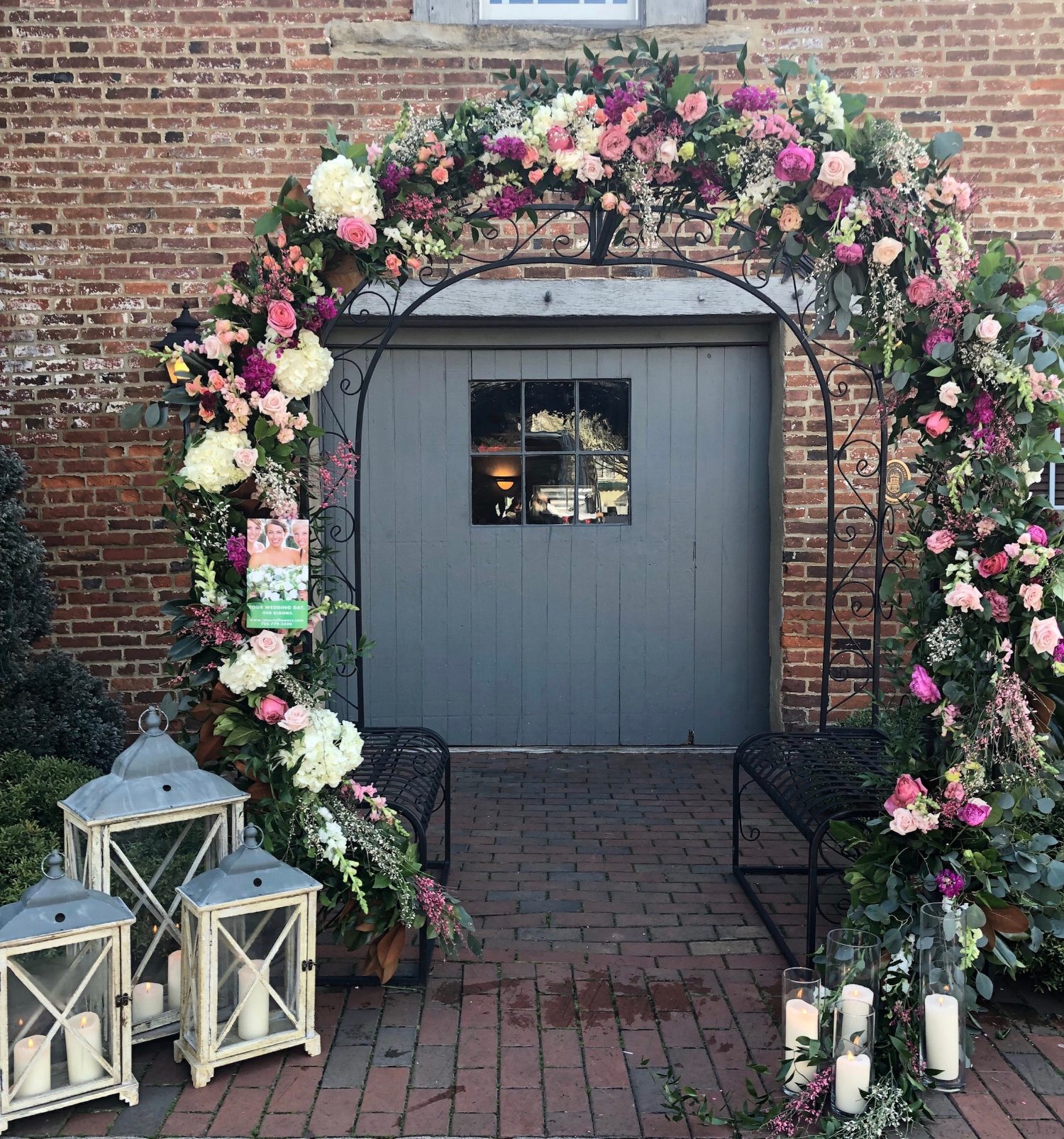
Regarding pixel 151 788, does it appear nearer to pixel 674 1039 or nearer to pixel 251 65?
pixel 674 1039

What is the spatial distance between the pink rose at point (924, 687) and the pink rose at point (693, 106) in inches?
67.1

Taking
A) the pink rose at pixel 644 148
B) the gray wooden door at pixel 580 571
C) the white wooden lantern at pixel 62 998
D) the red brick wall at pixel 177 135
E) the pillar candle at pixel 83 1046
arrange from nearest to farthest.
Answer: the white wooden lantern at pixel 62 998 < the pillar candle at pixel 83 1046 < the pink rose at pixel 644 148 < the red brick wall at pixel 177 135 < the gray wooden door at pixel 580 571

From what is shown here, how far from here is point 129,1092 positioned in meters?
2.61

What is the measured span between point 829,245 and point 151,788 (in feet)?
8.00

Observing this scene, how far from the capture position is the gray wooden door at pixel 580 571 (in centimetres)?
575

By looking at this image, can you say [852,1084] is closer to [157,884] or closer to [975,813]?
[975,813]

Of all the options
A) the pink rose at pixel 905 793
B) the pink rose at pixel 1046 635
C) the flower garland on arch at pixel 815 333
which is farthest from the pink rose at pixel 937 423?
the pink rose at pixel 905 793

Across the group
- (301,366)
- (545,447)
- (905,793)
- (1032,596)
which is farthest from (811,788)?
(545,447)

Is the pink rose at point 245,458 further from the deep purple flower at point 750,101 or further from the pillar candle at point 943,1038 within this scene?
the pillar candle at point 943,1038

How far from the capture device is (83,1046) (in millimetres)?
2551

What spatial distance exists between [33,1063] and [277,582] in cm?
133

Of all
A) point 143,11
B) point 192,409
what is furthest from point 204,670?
point 143,11

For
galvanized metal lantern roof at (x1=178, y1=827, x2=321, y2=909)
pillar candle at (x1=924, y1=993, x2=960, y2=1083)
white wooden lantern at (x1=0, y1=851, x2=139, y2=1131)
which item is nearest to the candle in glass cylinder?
pillar candle at (x1=924, y1=993, x2=960, y2=1083)

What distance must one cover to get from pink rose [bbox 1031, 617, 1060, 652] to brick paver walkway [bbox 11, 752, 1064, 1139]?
1.09m
